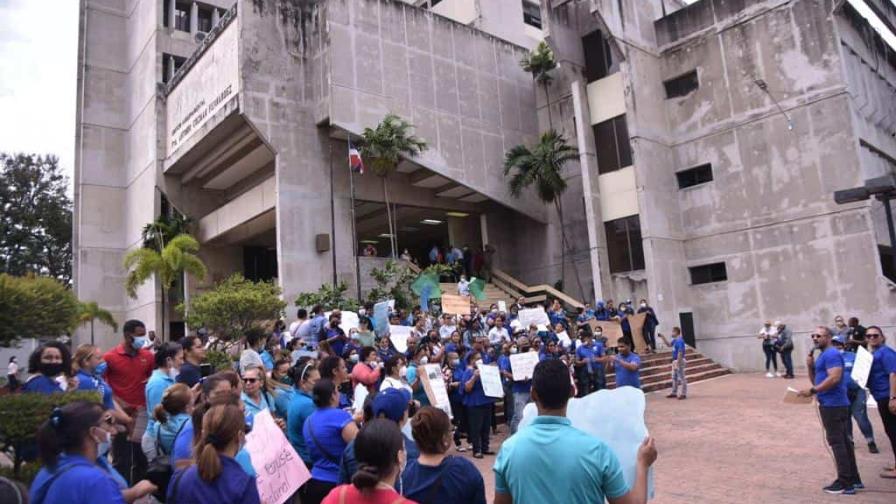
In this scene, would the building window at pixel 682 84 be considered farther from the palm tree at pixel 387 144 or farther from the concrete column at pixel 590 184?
the palm tree at pixel 387 144

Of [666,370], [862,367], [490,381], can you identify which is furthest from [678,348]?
[862,367]

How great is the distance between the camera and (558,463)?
107 inches

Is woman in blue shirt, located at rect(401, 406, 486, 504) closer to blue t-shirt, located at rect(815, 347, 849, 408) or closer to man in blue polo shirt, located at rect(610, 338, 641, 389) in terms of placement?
blue t-shirt, located at rect(815, 347, 849, 408)

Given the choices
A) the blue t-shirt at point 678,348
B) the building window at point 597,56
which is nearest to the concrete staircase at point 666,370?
the blue t-shirt at point 678,348

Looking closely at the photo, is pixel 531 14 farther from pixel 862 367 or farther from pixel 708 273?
pixel 862 367

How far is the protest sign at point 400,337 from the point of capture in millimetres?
12961

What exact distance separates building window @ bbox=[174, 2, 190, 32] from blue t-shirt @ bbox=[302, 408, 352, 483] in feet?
108

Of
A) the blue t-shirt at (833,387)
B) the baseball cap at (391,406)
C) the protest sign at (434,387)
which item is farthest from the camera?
the protest sign at (434,387)

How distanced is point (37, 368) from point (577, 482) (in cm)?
498

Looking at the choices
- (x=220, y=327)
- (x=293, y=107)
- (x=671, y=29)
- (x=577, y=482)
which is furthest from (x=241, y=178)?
(x=577, y=482)

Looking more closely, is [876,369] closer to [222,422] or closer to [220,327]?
[222,422]

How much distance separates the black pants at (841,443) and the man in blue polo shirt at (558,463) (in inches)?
209

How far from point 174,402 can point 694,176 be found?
2364 cm

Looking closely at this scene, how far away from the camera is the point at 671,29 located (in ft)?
81.8
